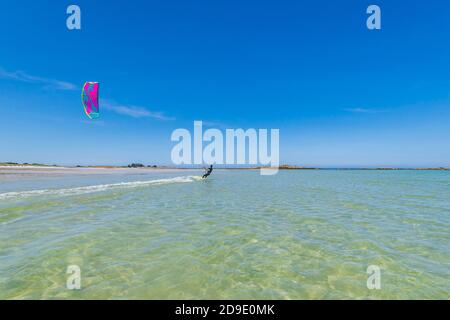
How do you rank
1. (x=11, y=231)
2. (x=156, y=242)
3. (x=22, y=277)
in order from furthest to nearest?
(x=11, y=231) → (x=156, y=242) → (x=22, y=277)

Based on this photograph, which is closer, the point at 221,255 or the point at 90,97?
the point at 221,255

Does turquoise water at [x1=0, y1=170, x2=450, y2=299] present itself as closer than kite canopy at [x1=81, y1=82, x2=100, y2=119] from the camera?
Yes

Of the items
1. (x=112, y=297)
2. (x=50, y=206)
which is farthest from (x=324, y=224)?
(x=50, y=206)

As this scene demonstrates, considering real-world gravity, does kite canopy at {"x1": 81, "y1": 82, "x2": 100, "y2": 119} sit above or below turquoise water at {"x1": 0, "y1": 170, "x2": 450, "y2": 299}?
above

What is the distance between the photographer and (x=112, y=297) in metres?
4.30

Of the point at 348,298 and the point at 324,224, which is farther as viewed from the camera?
the point at 324,224

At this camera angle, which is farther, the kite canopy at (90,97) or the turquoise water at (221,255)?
the kite canopy at (90,97)

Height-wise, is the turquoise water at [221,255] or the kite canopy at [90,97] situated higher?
the kite canopy at [90,97]

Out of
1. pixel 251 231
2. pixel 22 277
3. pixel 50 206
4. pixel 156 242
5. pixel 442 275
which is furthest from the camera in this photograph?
pixel 50 206
